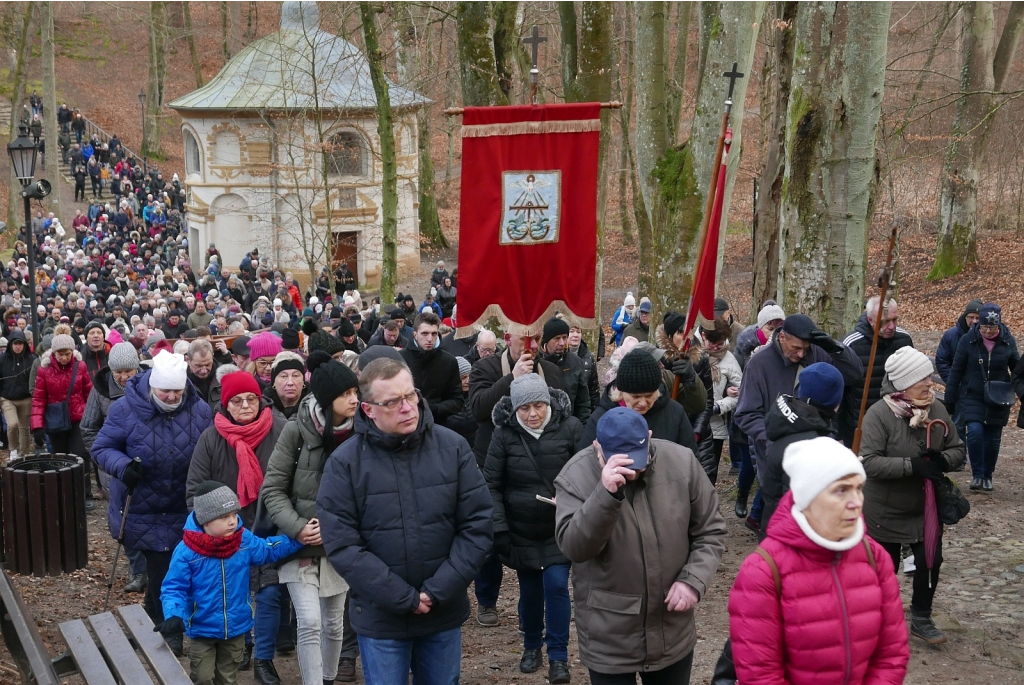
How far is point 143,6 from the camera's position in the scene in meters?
60.9

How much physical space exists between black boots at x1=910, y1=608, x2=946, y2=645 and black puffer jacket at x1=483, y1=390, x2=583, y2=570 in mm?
2289

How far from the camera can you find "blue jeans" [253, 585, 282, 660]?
6.52 meters

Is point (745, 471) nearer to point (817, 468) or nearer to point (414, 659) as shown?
point (414, 659)

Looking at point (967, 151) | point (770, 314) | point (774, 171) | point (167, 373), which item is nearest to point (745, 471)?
point (770, 314)

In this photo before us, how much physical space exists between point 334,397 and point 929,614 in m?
3.97

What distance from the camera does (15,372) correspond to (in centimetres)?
1259

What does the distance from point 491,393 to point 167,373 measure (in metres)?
2.13

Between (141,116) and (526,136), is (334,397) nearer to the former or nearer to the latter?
(526,136)

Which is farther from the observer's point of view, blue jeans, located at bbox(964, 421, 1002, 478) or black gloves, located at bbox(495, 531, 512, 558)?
blue jeans, located at bbox(964, 421, 1002, 478)

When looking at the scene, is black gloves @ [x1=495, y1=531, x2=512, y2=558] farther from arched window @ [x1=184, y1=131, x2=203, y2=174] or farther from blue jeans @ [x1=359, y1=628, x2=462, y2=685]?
arched window @ [x1=184, y1=131, x2=203, y2=174]

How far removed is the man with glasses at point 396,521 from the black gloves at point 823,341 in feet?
10.4

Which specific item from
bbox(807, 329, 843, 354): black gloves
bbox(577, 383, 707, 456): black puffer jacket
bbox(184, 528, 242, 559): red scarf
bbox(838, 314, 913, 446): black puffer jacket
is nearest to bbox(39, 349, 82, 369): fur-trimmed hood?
bbox(184, 528, 242, 559): red scarf

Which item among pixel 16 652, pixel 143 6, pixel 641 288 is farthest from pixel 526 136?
pixel 143 6

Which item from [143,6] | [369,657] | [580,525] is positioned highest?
[143,6]
